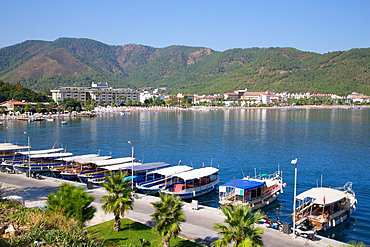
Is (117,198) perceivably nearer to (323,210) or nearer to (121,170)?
(323,210)

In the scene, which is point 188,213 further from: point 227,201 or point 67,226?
point 67,226

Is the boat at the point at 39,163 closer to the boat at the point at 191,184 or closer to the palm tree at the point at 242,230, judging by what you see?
the boat at the point at 191,184

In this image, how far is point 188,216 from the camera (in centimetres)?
2388

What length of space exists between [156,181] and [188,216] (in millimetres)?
11170

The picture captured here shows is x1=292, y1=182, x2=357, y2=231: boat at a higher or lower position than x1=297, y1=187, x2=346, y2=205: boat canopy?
lower

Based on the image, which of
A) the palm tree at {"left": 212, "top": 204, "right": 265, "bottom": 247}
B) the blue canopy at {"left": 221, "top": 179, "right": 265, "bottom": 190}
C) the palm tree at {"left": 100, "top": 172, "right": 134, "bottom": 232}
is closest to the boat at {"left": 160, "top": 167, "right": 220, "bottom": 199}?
the blue canopy at {"left": 221, "top": 179, "right": 265, "bottom": 190}

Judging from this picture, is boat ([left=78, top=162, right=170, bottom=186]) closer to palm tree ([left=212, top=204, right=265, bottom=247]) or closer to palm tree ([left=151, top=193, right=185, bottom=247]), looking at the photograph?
palm tree ([left=151, top=193, right=185, bottom=247])

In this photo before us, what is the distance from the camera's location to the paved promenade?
19.9 m

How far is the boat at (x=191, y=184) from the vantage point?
32219 mm

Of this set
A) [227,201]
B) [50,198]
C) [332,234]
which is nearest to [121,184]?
[50,198]

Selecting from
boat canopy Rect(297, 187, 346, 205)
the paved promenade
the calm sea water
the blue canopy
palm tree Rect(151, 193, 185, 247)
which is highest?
palm tree Rect(151, 193, 185, 247)

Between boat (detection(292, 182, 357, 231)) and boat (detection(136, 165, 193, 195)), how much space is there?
43.5ft

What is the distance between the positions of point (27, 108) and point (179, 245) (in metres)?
134

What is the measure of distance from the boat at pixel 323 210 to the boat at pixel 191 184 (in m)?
10.5
